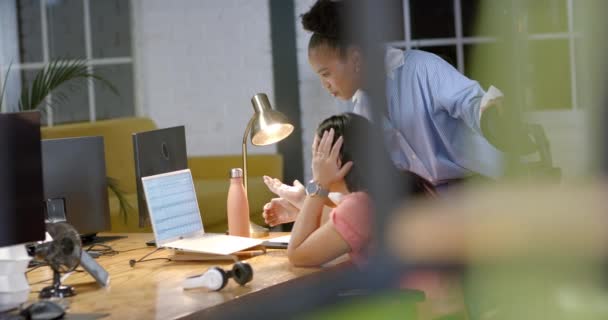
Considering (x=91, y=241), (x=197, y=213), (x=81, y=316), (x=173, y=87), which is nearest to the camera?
(x=81, y=316)

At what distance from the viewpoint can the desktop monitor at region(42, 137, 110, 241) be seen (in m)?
2.87

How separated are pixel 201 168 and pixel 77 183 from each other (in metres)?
2.84

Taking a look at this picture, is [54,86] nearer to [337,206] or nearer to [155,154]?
[155,154]

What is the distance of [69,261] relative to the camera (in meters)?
2.24

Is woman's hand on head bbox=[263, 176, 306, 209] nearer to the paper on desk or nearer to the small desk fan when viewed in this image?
the paper on desk

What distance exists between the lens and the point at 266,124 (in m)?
2.95

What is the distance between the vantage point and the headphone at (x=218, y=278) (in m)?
2.20

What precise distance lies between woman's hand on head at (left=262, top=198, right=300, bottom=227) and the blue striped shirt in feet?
1.21

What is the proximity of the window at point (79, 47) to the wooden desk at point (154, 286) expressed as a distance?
11.3ft

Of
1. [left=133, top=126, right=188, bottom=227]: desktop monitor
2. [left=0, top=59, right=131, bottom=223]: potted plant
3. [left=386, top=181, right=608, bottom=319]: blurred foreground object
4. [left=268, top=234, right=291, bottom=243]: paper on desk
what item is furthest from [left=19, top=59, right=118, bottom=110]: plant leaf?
[left=386, top=181, right=608, bottom=319]: blurred foreground object

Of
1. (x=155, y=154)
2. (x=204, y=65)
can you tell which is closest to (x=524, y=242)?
(x=155, y=154)

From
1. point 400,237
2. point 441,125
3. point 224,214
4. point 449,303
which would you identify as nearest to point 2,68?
point 224,214

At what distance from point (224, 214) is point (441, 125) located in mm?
2538

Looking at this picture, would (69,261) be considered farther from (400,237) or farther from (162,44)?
(162,44)
